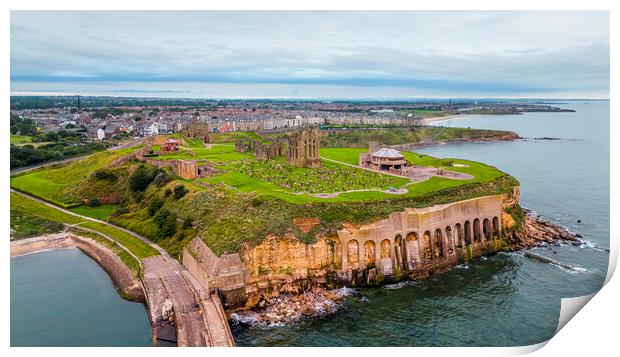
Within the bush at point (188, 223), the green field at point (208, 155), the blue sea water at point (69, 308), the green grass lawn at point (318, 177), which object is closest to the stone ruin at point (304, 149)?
the green grass lawn at point (318, 177)

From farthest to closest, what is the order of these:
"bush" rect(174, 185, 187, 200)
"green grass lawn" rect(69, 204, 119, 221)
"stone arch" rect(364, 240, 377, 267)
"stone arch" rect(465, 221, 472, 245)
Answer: "green grass lawn" rect(69, 204, 119, 221)
"bush" rect(174, 185, 187, 200)
"stone arch" rect(465, 221, 472, 245)
"stone arch" rect(364, 240, 377, 267)

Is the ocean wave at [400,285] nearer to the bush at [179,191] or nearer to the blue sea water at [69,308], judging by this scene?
the blue sea water at [69,308]

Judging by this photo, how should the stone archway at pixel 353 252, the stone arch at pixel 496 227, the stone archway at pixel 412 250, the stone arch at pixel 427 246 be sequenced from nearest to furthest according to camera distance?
1. the stone archway at pixel 353 252
2. the stone archway at pixel 412 250
3. the stone arch at pixel 427 246
4. the stone arch at pixel 496 227

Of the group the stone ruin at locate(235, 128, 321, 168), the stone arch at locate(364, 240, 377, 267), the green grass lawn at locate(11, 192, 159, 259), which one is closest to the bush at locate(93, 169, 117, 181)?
the green grass lawn at locate(11, 192, 159, 259)

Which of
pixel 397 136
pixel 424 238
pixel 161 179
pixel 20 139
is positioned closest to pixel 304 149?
pixel 161 179

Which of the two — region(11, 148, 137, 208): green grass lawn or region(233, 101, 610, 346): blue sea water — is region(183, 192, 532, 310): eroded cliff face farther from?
region(11, 148, 137, 208): green grass lawn

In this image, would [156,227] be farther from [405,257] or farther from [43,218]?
[405,257]
